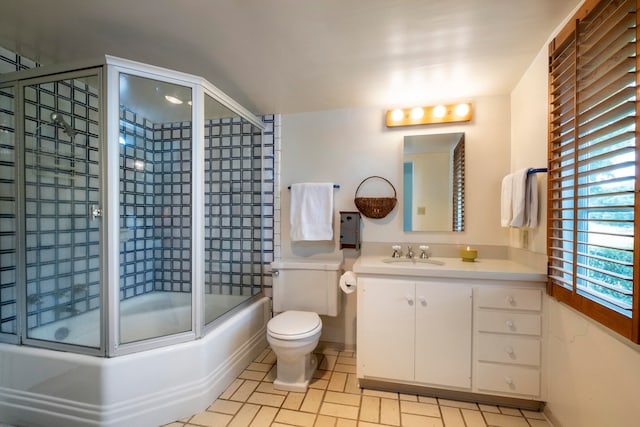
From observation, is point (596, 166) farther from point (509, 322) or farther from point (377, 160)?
point (377, 160)

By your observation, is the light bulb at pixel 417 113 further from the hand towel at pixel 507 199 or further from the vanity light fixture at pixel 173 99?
the vanity light fixture at pixel 173 99

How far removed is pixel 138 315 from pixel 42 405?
585 mm

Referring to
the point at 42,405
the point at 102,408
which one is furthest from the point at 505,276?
the point at 42,405

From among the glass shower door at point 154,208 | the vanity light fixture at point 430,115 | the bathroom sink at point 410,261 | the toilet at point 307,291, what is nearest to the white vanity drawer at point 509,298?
the bathroom sink at point 410,261

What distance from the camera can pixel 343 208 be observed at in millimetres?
2432

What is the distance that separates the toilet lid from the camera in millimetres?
1766

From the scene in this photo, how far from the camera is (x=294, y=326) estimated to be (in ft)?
6.07

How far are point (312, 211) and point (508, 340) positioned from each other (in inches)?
A: 63.8

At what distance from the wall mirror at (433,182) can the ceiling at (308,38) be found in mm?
407

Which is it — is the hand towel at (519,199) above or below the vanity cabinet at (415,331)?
above

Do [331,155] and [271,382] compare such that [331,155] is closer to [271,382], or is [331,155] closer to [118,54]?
[118,54]

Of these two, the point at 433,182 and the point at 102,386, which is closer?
the point at 102,386

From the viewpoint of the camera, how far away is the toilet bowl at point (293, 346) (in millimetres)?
1762

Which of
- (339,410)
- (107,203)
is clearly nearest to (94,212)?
(107,203)
